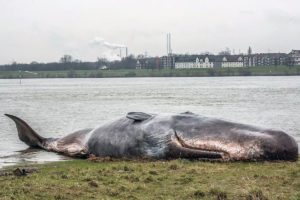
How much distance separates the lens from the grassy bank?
10508 millimetres

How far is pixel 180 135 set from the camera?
1552 cm

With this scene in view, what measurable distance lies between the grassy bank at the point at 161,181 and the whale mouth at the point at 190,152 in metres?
0.48

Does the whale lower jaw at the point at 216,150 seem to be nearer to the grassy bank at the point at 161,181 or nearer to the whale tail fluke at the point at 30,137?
the grassy bank at the point at 161,181

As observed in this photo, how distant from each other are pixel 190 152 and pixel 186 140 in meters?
0.36

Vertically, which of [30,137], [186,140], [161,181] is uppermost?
[186,140]

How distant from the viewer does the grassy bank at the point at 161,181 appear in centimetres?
1051

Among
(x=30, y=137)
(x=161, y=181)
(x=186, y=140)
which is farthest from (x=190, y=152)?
(x=30, y=137)

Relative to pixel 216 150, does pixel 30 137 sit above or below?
below

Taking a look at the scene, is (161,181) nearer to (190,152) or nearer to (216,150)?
(190,152)

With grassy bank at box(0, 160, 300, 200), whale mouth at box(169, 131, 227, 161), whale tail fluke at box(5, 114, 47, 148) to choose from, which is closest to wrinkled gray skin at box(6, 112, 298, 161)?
whale mouth at box(169, 131, 227, 161)

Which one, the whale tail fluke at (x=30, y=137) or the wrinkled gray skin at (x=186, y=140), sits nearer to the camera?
the wrinkled gray skin at (x=186, y=140)

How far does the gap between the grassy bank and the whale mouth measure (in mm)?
480

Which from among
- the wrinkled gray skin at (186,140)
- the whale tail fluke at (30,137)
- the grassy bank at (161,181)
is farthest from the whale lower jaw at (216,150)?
the whale tail fluke at (30,137)

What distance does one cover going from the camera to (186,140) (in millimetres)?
15430
